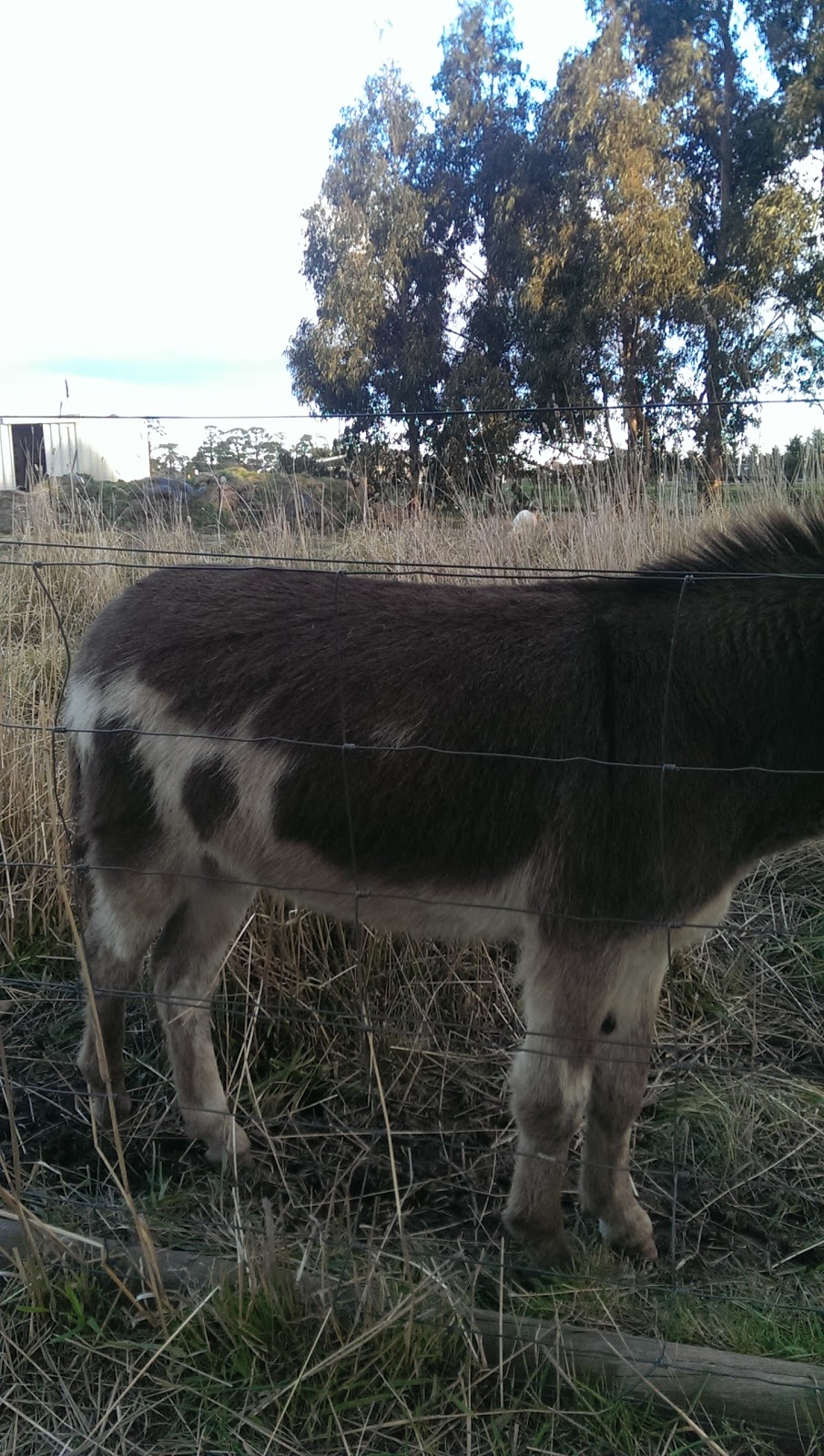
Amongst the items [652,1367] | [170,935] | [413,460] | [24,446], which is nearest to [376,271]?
[24,446]

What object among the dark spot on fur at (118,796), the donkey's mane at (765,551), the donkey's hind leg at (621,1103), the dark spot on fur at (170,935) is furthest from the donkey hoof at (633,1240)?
the donkey's mane at (765,551)

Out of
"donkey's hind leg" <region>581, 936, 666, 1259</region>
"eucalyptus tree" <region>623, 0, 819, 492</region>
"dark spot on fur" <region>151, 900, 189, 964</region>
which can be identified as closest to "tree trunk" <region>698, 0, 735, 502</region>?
"eucalyptus tree" <region>623, 0, 819, 492</region>

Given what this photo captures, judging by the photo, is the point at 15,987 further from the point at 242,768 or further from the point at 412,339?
the point at 412,339

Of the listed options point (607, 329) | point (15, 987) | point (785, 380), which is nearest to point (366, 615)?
point (15, 987)

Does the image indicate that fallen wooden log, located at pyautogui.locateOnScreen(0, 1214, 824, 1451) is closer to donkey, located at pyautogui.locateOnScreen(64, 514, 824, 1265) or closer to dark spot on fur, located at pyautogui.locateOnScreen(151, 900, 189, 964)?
donkey, located at pyautogui.locateOnScreen(64, 514, 824, 1265)

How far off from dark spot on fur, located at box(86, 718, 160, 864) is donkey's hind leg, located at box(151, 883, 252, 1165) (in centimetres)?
34

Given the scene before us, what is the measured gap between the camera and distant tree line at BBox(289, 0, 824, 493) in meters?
19.1

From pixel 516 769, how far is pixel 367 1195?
52.8 inches

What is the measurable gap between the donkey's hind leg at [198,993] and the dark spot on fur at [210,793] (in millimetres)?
395

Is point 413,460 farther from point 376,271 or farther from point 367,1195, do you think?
point 376,271

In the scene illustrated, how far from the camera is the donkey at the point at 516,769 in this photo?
91.7 inches

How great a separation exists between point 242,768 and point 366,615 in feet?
1.71

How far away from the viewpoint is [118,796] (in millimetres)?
2695

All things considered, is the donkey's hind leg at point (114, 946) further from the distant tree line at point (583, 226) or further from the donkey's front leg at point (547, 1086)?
the distant tree line at point (583, 226)
